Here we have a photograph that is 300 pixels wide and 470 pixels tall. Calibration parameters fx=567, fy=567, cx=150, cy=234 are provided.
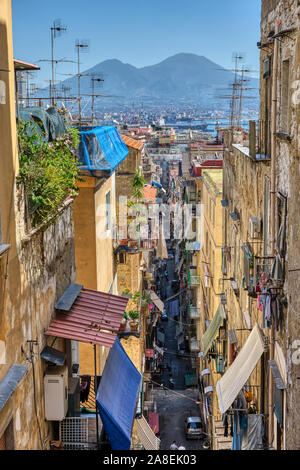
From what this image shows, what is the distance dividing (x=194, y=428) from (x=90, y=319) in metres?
21.2

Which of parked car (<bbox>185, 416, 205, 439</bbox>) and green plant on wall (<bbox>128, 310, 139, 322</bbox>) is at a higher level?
green plant on wall (<bbox>128, 310, 139, 322</bbox>)

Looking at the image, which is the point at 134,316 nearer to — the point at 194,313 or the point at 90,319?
the point at 90,319

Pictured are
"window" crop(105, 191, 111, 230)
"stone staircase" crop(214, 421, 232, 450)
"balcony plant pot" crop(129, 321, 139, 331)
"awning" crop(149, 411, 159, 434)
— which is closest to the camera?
"stone staircase" crop(214, 421, 232, 450)

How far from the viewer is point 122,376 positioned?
37.7 feet

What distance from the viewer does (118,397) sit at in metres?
10.6

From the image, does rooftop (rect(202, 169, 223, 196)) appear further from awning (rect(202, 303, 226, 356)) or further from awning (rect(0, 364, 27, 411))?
awning (rect(0, 364, 27, 411))

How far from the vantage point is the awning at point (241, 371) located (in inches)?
411

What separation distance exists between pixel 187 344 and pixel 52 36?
33.9m

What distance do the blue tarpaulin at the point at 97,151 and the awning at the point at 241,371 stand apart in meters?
6.03

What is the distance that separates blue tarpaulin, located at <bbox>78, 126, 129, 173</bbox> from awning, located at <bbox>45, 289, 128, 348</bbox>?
13.4ft

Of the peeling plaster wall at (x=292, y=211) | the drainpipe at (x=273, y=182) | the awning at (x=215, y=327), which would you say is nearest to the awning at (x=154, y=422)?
the awning at (x=215, y=327)

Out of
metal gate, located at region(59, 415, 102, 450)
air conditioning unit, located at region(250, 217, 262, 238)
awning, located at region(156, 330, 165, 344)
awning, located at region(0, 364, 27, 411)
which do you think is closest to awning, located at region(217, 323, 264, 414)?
air conditioning unit, located at region(250, 217, 262, 238)

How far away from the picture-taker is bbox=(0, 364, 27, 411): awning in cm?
705
